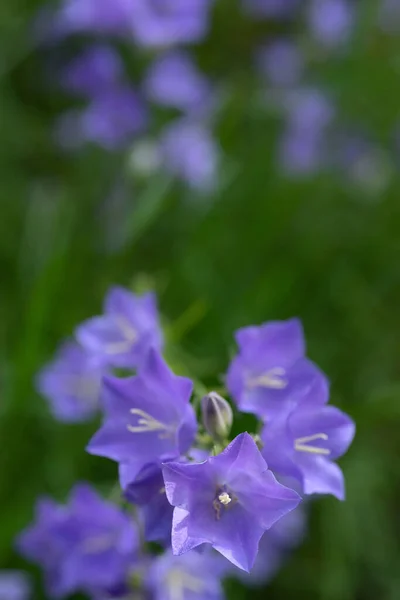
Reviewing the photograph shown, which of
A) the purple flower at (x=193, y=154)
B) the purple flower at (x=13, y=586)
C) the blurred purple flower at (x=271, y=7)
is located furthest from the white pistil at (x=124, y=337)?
the blurred purple flower at (x=271, y=7)

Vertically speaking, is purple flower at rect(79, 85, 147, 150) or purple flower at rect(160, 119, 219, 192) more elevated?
purple flower at rect(79, 85, 147, 150)

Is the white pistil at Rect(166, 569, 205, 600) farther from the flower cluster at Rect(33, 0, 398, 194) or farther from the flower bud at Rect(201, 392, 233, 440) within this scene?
the flower cluster at Rect(33, 0, 398, 194)

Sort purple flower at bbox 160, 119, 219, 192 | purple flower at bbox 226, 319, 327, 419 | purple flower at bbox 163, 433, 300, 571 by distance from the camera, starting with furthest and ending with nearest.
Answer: purple flower at bbox 160, 119, 219, 192
purple flower at bbox 226, 319, 327, 419
purple flower at bbox 163, 433, 300, 571

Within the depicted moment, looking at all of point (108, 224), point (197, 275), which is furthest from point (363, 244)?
point (108, 224)

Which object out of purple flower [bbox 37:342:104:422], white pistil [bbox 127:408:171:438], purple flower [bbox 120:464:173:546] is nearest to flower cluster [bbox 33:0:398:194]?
purple flower [bbox 37:342:104:422]

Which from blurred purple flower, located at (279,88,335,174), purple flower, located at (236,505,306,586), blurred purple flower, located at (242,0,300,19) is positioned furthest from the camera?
blurred purple flower, located at (242,0,300,19)

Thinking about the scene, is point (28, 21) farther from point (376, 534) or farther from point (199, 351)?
point (376, 534)

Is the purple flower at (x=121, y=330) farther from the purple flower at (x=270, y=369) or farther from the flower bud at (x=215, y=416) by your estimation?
the flower bud at (x=215, y=416)
